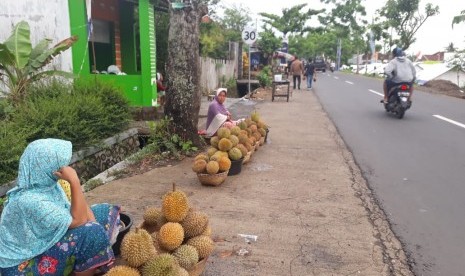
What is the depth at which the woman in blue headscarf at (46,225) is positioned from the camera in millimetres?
2414

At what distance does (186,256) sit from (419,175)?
4.43 m

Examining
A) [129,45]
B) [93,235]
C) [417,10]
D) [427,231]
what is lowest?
[427,231]

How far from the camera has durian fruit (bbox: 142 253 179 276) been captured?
243 centimetres

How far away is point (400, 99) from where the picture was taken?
1092 centimetres

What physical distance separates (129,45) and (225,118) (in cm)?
728

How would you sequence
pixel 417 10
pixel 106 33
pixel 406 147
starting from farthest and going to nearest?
1. pixel 417 10
2. pixel 106 33
3. pixel 406 147

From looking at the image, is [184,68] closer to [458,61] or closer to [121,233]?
[121,233]

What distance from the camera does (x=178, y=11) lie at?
6504 millimetres

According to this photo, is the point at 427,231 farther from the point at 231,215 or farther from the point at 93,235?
the point at 93,235

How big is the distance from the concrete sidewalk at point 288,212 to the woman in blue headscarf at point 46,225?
40.9 inches

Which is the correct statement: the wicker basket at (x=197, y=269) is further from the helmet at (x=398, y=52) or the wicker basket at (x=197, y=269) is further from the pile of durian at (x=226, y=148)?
the helmet at (x=398, y=52)

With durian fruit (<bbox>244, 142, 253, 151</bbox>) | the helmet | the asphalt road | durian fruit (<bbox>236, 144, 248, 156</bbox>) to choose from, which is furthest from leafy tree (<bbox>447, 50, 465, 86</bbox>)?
durian fruit (<bbox>236, 144, 248, 156</bbox>)

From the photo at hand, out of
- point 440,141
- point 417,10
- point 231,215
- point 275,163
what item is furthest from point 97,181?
point 417,10

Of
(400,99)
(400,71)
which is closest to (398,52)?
(400,71)
